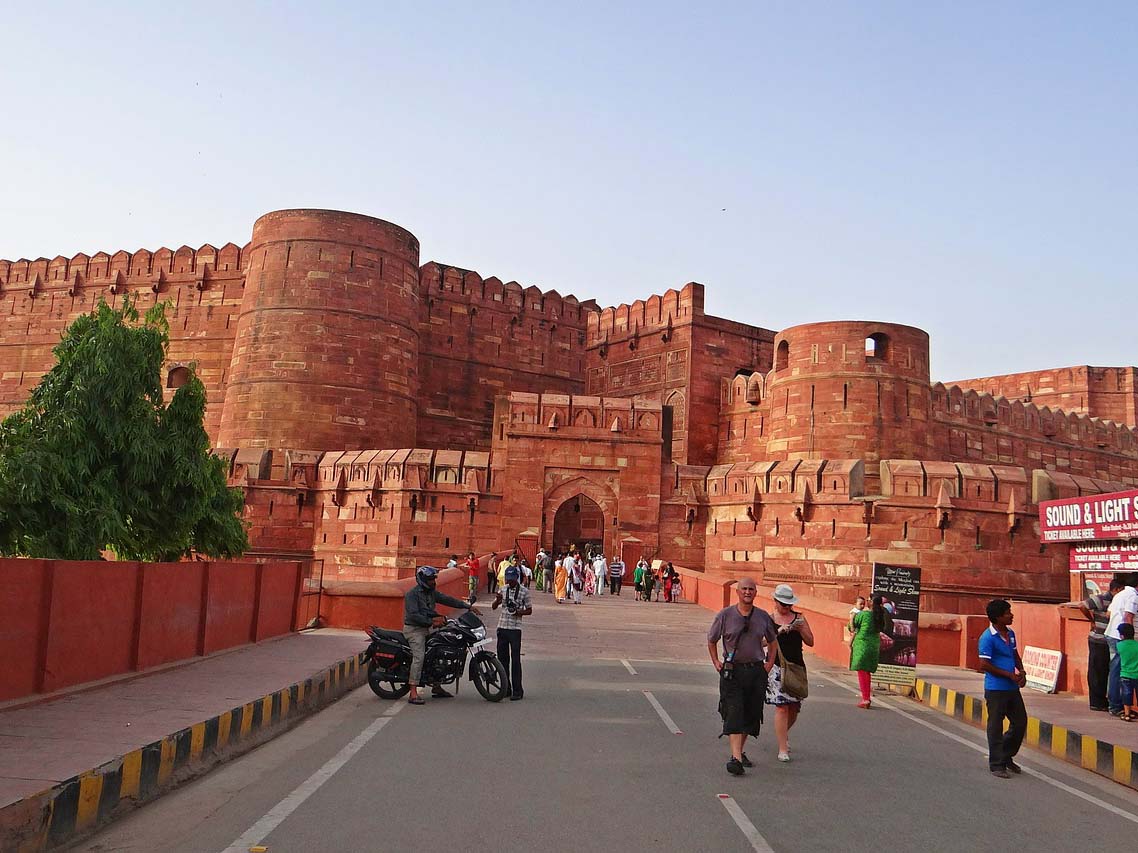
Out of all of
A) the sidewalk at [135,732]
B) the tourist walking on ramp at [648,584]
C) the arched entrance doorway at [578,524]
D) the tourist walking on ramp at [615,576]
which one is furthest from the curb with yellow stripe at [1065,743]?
the arched entrance doorway at [578,524]

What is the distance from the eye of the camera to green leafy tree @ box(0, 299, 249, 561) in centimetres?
1255

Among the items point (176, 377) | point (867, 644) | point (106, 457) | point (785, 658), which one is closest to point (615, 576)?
point (106, 457)

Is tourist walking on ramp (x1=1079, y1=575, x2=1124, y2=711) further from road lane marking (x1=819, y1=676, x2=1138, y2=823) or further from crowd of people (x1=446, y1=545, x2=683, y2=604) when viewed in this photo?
crowd of people (x1=446, y1=545, x2=683, y2=604)

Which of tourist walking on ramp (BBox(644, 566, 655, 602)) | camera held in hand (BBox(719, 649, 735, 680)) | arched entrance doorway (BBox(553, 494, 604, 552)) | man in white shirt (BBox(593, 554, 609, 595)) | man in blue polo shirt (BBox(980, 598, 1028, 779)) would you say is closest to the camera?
camera held in hand (BBox(719, 649, 735, 680))

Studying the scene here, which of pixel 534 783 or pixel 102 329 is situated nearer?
pixel 534 783

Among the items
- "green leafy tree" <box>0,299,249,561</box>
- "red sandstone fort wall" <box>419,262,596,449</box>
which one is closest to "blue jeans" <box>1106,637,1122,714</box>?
"green leafy tree" <box>0,299,249,561</box>

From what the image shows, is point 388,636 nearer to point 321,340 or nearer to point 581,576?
point 581,576

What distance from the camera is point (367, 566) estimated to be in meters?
24.3

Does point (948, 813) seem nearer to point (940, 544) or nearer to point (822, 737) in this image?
point (822, 737)

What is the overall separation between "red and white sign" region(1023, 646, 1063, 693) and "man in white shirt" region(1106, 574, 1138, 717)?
1444mm

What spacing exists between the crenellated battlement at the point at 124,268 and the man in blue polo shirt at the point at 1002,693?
1240 inches

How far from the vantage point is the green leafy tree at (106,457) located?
1255 centimetres

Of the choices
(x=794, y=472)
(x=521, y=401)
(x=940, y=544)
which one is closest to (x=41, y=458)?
(x=521, y=401)

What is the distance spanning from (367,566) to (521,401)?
5546mm
